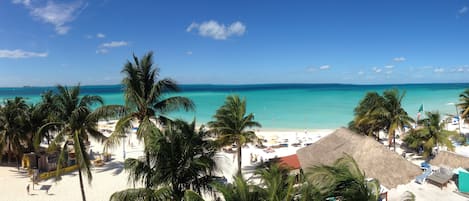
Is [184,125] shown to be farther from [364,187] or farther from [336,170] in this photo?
[364,187]

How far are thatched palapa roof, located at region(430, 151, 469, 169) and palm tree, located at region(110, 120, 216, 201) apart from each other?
45.6 feet

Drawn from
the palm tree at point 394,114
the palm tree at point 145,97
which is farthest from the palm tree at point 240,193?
the palm tree at point 394,114

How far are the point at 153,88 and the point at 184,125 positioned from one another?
221 cm

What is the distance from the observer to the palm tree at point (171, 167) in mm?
5910

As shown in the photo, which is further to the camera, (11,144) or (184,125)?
(11,144)

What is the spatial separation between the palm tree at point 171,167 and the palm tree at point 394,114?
51.5 ft

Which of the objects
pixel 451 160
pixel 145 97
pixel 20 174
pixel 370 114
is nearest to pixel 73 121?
pixel 145 97

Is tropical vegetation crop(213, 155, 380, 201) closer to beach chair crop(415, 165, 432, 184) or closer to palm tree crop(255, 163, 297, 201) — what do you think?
palm tree crop(255, 163, 297, 201)

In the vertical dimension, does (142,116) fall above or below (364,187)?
above

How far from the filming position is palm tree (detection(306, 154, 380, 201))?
451 cm

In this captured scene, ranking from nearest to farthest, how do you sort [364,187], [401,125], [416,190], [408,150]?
[364,187]
[416,190]
[401,125]
[408,150]

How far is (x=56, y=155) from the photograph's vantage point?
55.6 ft

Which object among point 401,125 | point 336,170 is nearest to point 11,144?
point 336,170

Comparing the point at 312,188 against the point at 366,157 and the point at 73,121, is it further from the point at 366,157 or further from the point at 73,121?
the point at 366,157
